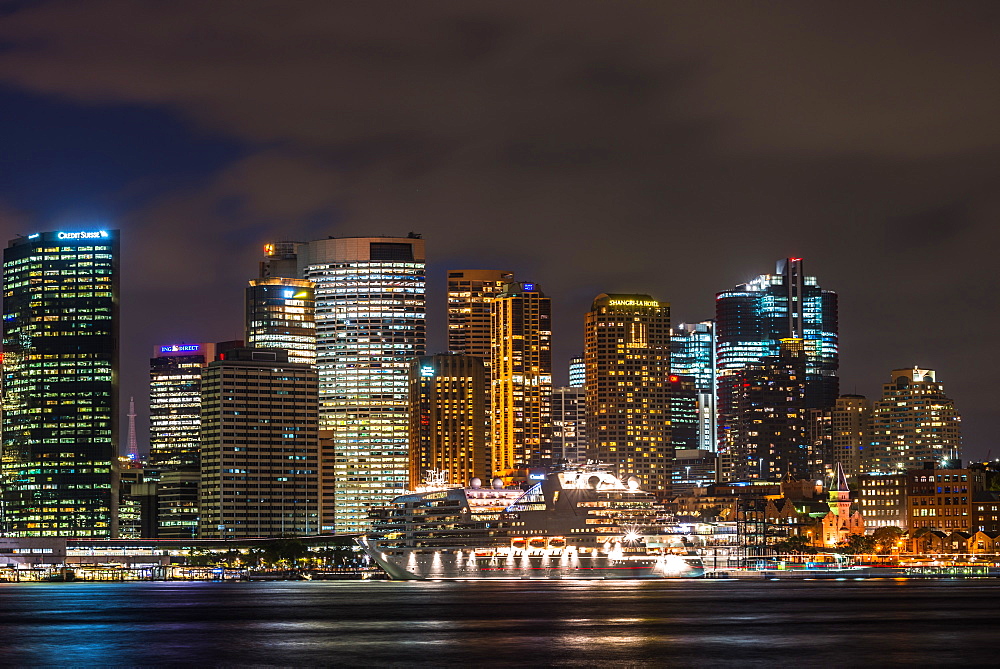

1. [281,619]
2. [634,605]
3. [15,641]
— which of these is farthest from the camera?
[634,605]

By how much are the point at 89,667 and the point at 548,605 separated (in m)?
66.6

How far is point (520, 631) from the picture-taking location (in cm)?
11938

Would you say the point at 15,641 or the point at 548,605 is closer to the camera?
the point at 15,641

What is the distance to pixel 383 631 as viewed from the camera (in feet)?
405

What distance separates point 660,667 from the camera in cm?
9275

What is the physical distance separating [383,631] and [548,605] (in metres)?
35.3

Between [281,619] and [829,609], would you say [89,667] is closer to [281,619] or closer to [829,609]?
[281,619]

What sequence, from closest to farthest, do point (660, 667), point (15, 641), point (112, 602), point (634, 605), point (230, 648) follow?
1. point (660, 667)
2. point (230, 648)
3. point (15, 641)
4. point (634, 605)
5. point (112, 602)

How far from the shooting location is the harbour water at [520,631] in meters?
99.2

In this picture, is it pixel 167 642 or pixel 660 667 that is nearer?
pixel 660 667

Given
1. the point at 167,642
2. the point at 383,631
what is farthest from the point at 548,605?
the point at 167,642

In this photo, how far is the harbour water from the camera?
99.2 metres

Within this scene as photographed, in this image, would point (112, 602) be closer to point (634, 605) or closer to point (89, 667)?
point (634, 605)

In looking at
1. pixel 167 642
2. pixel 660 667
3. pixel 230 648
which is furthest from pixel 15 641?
pixel 660 667
